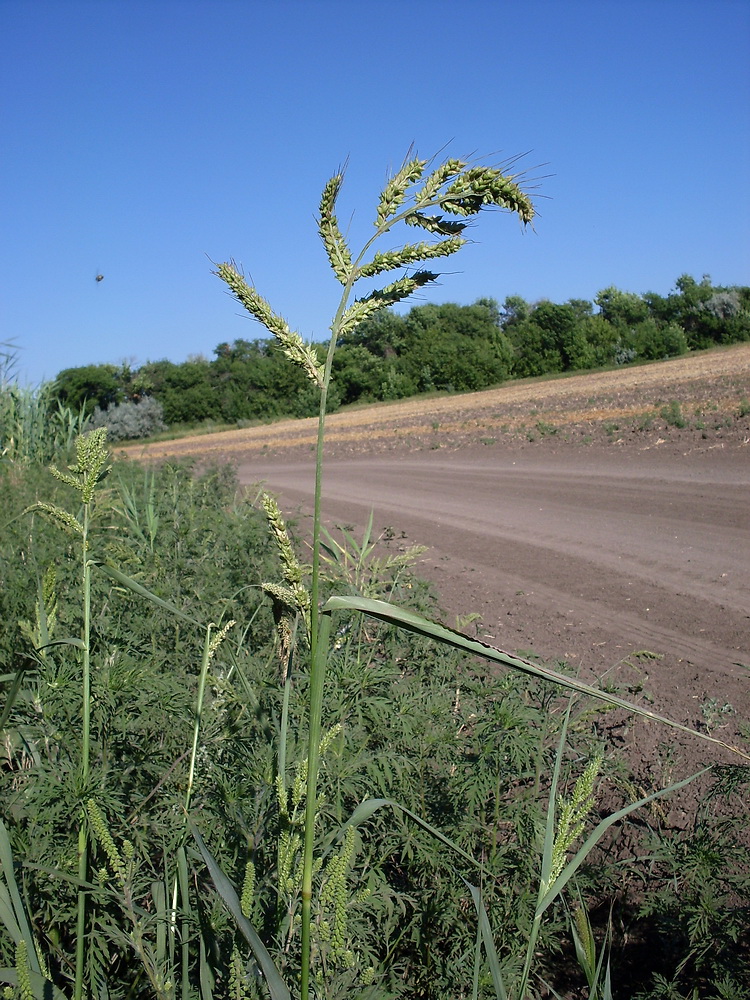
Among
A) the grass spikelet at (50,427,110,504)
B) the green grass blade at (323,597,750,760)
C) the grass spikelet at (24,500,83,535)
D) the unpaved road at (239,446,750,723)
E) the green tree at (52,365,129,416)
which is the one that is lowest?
the unpaved road at (239,446,750,723)


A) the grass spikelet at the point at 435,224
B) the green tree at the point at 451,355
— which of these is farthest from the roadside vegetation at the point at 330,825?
the green tree at the point at 451,355

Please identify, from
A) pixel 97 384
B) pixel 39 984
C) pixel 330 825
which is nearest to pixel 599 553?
pixel 330 825

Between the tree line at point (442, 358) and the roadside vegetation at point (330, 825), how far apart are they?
44.9 meters

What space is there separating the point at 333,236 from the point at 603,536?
25.4 feet

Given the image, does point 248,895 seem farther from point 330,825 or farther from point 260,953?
point 330,825

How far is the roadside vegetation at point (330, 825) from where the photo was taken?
4.79ft

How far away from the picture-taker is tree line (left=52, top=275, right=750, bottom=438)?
52.5m

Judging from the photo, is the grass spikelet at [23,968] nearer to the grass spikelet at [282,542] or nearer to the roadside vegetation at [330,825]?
the roadside vegetation at [330,825]

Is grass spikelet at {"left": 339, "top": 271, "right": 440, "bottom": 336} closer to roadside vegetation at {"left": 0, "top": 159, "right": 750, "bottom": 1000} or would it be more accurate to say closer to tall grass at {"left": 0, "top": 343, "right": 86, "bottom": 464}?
roadside vegetation at {"left": 0, "top": 159, "right": 750, "bottom": 1000}

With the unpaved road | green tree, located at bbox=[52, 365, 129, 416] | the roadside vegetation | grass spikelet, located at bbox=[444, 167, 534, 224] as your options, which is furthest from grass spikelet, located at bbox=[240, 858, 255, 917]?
green tree, located at bbox=[52, 365, 129, 416]

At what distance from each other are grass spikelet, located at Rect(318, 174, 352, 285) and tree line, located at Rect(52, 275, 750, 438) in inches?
1816

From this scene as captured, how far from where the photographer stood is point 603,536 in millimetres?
8594

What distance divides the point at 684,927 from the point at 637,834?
32.6 inches

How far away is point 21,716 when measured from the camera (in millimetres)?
2693
